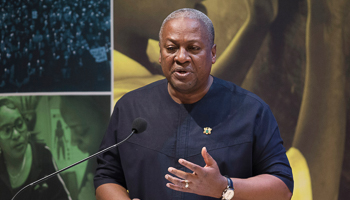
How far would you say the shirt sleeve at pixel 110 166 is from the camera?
1586 mm

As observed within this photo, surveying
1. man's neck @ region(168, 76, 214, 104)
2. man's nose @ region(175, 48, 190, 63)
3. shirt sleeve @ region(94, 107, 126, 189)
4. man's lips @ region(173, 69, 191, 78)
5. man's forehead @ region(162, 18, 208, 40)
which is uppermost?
man's forehead @ region(162, 18, 208, 40)

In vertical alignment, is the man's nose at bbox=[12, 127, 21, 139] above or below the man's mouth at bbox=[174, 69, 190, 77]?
below

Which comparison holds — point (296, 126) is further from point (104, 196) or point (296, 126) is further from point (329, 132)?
point (104, 196)

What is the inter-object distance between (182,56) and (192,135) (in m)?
0.35

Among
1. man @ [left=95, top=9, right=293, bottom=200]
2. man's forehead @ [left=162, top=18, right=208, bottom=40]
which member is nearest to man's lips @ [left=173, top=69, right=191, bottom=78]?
man @ [left=95, top=9, right=293, bottom=200]

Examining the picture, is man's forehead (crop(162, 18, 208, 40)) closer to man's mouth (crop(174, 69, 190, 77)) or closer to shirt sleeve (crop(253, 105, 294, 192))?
man's mouth (crop(174, 69, 190, 77))

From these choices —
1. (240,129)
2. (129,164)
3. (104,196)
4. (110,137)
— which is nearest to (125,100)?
(110,137)

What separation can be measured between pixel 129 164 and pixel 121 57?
1.01 metres

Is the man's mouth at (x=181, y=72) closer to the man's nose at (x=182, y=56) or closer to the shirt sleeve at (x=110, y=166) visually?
the man's nose at (x=182, y=56)

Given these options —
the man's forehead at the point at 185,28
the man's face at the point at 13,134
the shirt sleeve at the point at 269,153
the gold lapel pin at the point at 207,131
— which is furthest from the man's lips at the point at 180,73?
the man's face at the point at 13,134

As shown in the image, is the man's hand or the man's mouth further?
the man's mouth

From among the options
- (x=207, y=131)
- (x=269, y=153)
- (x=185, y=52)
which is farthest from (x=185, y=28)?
(x=269, y=153)

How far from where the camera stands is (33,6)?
2.52m

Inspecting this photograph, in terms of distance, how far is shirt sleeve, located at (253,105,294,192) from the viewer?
144 centimetres
